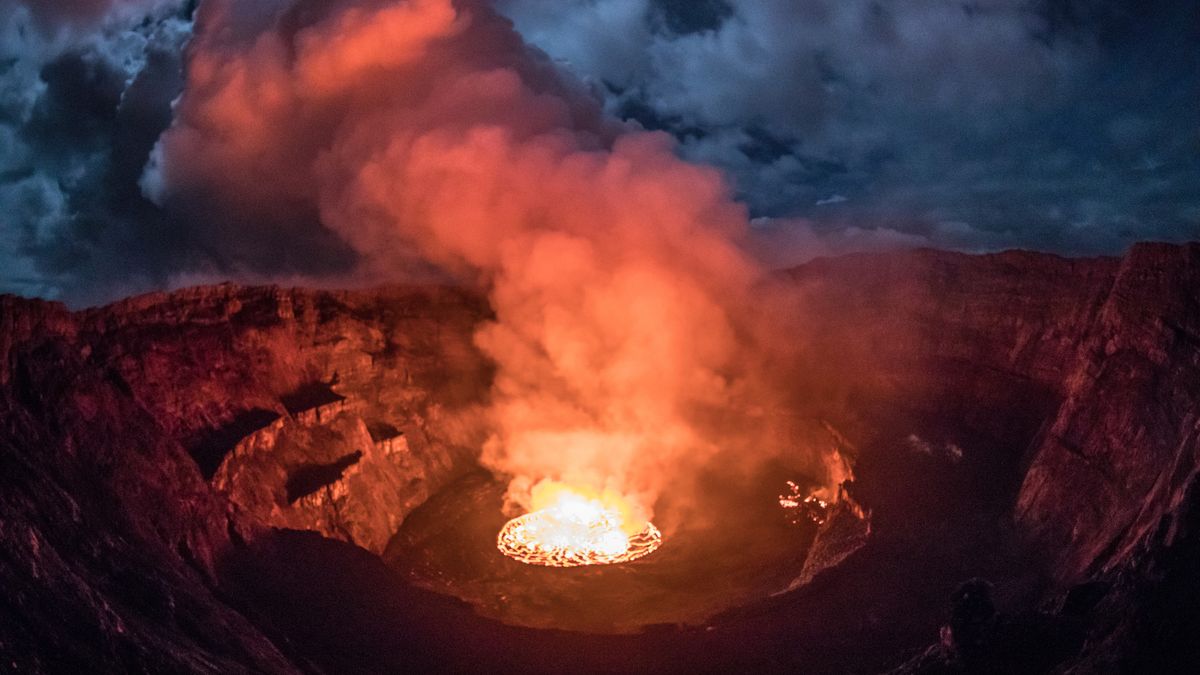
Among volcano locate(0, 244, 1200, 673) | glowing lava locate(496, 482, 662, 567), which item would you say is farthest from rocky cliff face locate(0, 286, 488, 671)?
glowing lava locate(496, 482, 662, 567)

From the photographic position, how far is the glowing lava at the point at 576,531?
3562cm

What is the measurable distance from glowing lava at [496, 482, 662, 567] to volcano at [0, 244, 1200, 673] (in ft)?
3.42

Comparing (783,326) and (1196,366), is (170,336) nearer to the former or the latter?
(783,326)

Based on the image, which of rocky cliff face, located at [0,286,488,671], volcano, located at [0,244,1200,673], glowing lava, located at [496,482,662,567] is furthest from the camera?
glowing lava, located at [496,482,662,567]

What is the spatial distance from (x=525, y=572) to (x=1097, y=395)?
919 inches

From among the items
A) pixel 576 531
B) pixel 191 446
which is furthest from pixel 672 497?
pixel 191 446

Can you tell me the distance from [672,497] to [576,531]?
236 inches

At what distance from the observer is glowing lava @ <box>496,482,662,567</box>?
117ft

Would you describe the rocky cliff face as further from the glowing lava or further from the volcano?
the glowing lava

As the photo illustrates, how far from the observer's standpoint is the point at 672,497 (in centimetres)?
4178

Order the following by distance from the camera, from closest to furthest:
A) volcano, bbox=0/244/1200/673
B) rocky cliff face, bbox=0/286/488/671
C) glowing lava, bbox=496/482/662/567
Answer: rocky cliff face, bbox=0/286/488/671
volcano, bbox=0/244/1200/673
glowing lava, bbox=496/482/662/567

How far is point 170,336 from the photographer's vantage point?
3422 cm

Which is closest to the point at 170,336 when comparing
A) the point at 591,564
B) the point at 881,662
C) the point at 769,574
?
the point at 591,564

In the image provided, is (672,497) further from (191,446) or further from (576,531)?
(191,446)
